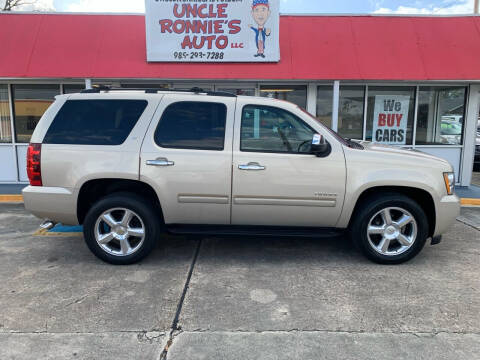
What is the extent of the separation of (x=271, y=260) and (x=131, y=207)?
181cm

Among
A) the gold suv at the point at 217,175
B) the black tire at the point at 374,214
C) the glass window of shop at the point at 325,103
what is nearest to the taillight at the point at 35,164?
the gold suv at the point at 217,175

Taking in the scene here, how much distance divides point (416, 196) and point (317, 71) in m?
4.42

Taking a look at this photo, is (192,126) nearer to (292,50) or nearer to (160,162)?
(160,162)

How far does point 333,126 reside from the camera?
8.31m

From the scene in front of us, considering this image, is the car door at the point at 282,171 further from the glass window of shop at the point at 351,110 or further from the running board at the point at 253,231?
the glass window of shop at the point at 351,110

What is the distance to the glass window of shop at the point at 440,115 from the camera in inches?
372

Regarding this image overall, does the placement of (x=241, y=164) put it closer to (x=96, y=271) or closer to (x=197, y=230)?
(x=197, y=230)

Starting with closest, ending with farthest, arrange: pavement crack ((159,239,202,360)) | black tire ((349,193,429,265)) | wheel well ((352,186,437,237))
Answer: pavement crack ((159,239,202,360)) → black tire ((349,193,429,265)) → wheel well ((352,186,437,237))

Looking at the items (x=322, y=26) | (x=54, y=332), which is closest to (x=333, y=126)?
(x=322, y=26)

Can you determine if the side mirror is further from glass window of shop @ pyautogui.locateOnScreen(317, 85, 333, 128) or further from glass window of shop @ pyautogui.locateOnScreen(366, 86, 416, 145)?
glass window of shop @ pyautogui.locateOnScreen(366, 86, 416, 145)

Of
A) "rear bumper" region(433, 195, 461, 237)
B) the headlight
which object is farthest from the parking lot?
the headlight

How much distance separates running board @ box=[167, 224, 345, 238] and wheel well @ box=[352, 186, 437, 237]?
45 centimetres

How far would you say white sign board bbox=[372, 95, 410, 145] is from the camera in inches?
375

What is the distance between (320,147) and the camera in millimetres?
4297
